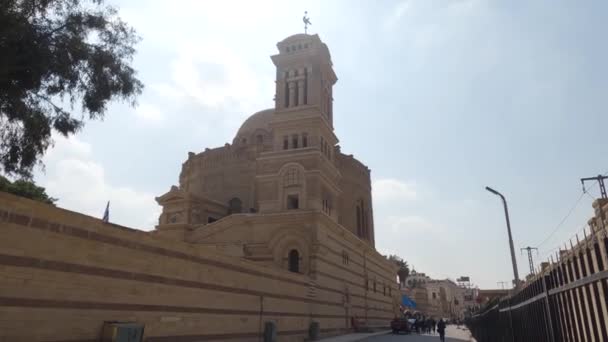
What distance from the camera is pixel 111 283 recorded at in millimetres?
9297

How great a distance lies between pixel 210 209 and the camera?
32.2 meters

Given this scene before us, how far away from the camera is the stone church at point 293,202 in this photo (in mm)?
22594

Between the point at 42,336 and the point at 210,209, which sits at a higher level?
the point at 210,209

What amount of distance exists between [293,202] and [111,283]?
15.8m

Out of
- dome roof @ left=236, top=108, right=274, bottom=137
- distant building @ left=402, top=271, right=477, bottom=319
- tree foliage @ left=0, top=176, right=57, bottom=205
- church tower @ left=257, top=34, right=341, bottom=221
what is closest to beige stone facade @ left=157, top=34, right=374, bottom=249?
church tower @ left=257, top=34, right=341, bottom=221

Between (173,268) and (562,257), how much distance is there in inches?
371

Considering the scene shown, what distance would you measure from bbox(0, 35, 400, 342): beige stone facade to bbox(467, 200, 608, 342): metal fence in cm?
788

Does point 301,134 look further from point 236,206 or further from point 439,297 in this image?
point 439,297

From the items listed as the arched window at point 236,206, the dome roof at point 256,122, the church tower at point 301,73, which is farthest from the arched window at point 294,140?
the dome roof at point 256,122

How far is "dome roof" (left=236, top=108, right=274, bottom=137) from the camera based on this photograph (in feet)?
126

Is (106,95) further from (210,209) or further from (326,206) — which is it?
(210,209)

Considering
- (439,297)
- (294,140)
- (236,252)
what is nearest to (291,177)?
(294,140)

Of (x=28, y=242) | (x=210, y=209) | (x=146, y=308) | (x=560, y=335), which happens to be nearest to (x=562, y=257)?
(x=560, y=335)

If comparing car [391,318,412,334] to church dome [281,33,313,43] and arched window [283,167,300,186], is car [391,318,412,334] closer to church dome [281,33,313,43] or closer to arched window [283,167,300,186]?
A: arched window [283,167,300,186]
